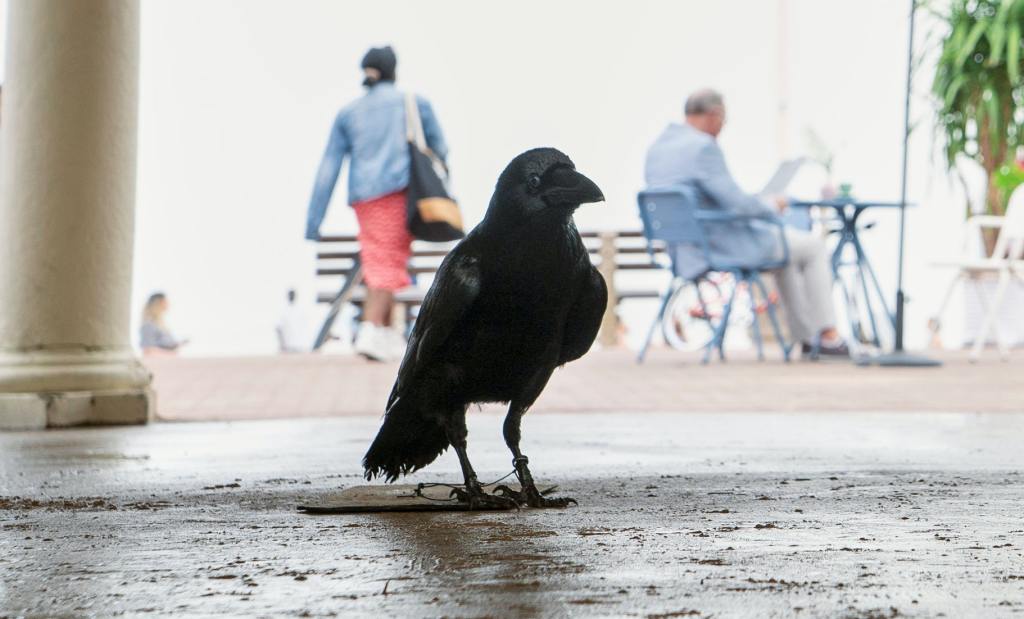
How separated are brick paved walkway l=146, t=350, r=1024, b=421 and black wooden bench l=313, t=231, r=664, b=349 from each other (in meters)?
3.64

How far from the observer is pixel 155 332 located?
11.4 m

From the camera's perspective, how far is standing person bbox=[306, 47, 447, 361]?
25.6 feet

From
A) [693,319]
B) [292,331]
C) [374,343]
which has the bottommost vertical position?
[292,331]

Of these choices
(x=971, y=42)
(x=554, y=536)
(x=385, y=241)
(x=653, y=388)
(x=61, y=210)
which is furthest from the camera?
(x=971, y=42)

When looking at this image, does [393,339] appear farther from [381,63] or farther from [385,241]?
[381,63]

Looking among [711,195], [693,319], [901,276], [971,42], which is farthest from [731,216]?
[971,42]

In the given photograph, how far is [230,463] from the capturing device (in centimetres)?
347

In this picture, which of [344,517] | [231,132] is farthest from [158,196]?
[344,517]

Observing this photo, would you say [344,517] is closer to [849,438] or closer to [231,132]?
[849,438]

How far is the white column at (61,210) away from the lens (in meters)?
4.67

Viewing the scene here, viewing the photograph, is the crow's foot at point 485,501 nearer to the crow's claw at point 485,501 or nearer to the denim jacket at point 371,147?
the crow's claw at point 485,501

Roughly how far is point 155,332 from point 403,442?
9.29 metres

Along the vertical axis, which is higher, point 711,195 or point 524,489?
point 711,195

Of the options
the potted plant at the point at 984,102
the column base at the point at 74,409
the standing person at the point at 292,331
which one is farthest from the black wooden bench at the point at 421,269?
the column base at the point at 74,409
